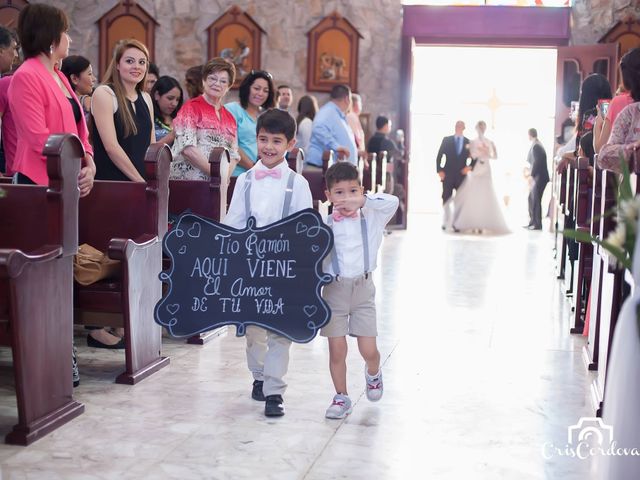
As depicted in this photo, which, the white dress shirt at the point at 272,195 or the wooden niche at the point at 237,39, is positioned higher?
the wooden niche at the point at 237,39

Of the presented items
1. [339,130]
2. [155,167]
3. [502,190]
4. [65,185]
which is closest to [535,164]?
[502,190]

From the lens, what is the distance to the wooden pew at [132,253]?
4.42m

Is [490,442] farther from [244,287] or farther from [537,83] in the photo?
[537,83]

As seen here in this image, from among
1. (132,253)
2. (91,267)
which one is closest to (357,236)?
(132,253)

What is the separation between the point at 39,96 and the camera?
4.06 m

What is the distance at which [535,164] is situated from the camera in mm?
14227

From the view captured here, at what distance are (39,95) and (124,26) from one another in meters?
10.8

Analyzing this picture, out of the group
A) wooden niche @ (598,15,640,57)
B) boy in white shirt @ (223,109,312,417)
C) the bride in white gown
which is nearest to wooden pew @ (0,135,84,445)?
boy in white shirt @ (223,109,312,417)

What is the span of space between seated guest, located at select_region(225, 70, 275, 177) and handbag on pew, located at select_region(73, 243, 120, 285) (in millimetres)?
1836

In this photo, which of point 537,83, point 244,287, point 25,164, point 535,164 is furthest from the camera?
point 537,83

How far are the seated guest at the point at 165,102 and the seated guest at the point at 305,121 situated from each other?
3424mm

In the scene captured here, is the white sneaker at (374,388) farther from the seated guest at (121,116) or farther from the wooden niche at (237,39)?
the wooden niche at (237,39)

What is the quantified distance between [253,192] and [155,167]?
77 centimetres

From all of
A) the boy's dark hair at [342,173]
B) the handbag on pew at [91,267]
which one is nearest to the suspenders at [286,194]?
the boy's dark hair at [342,173]
